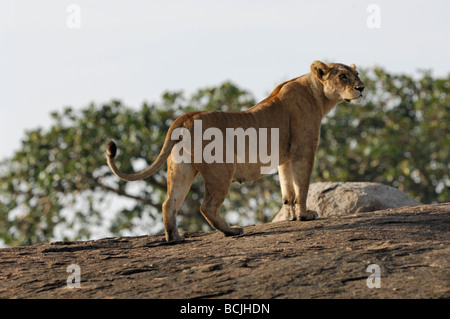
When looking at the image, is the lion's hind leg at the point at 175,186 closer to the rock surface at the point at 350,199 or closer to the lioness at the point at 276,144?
the lioness at the point at 276,144

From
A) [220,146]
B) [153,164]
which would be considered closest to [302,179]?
[220,146]

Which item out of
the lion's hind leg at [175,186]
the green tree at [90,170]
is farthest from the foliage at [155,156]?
the lion's hind leg at [175,186]

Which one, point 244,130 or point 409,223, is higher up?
point 244,130

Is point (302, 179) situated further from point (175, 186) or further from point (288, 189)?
point (175, 186)

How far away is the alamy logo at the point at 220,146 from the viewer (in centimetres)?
827

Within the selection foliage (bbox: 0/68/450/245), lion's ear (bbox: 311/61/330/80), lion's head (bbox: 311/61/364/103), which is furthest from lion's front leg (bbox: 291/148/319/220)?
foliage (bbox: 0/68/450/245)

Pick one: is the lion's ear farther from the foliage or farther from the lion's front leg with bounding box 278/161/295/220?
the foliage

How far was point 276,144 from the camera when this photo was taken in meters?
8.98

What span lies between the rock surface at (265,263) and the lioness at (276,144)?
1.38 feet

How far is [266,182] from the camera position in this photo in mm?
17484

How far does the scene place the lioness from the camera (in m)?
8.29
